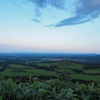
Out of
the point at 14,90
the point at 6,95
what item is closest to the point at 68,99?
the point at 14,90

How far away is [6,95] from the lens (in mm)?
2260

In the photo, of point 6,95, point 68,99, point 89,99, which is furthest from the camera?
point 6,95

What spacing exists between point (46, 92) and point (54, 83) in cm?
60

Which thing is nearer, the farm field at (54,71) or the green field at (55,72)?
the green field at (55,72)

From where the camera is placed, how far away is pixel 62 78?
3184 millimetres

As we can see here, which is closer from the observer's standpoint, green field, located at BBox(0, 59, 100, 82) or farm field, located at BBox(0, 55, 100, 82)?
green field, located at BBox(0, 59, 100, 82)

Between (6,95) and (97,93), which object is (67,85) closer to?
(97,93)

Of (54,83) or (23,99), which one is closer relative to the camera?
(23,99)

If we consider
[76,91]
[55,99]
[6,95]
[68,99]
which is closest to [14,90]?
[6,95]

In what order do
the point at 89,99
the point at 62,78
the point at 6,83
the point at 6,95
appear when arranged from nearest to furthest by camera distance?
the point at 89,99 < the point at 6,95 < the point at 6,83 < the point at 62,78

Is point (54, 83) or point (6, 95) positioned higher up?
point (54, 83)

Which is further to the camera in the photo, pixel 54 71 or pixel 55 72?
pixel 54 71

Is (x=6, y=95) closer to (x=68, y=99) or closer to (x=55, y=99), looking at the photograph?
(x=55, y=99)

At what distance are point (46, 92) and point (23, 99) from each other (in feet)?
1.90
